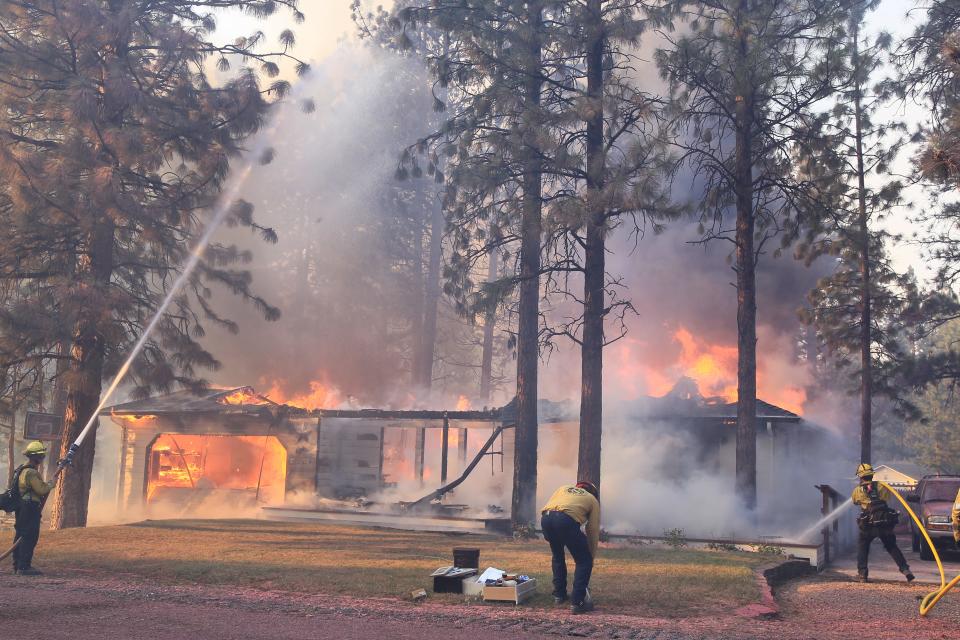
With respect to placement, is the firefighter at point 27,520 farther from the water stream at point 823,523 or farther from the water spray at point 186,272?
the water stream at point 823,523

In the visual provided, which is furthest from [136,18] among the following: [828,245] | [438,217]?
[438,217]

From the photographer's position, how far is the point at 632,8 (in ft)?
59.1

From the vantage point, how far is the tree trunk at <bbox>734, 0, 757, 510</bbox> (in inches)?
727

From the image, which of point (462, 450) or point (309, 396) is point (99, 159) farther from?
point (309, 396)

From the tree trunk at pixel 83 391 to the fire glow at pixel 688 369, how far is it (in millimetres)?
17488

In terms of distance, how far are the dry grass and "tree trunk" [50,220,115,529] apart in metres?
1.70

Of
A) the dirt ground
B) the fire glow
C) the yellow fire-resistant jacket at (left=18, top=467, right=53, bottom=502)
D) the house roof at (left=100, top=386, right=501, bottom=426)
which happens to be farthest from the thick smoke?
the yellow fire-resistant jacket at (left=18, top=467, right=53, bottom=502)

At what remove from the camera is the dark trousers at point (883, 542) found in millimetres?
12062

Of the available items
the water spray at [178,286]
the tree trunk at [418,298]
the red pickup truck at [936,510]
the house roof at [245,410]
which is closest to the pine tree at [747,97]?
the red pickup truck at [936,510]

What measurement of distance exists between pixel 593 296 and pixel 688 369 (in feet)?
43.0

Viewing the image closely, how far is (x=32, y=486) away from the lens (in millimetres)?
11391

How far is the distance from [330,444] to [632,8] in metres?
15.5

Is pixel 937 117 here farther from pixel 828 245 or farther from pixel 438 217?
pixel 438 217

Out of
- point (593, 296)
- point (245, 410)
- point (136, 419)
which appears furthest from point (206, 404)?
point (593, 296)
